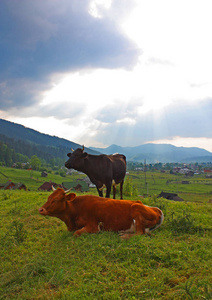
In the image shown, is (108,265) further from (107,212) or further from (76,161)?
(76,161)

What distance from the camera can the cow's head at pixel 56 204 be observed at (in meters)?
5.48

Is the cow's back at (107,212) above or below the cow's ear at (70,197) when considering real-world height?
below

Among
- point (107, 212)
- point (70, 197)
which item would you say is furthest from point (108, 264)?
point (70, 197)

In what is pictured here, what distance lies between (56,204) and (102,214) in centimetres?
128

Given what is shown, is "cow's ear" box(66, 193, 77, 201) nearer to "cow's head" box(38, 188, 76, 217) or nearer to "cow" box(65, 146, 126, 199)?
"cow's head" box(38, 188, 76, 217)

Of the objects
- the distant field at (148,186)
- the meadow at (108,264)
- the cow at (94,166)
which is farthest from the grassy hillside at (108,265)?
the distant field at (148,186)

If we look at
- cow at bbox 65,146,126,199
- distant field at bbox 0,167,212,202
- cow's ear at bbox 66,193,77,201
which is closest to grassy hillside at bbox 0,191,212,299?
cow's ear at bbox 66,193,77,201

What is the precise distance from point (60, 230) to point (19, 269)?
6.93 feet

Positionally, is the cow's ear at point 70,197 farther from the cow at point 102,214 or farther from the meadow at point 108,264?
the meadow at point 108,264

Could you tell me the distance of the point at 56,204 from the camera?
5586 millimetres

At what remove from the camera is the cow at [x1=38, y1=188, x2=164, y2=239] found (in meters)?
5.43

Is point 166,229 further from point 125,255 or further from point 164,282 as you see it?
point 164,282

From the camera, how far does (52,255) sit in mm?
4547

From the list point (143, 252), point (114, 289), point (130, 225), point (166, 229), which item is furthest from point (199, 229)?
point (114, 289)
